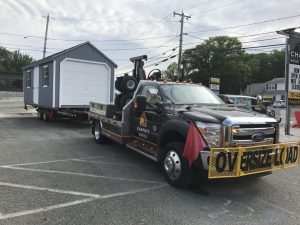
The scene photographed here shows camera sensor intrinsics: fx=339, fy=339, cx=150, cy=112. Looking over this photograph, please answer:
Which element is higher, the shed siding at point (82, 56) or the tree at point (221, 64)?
the tree at point (221, 64)

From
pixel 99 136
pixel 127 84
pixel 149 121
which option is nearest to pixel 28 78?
pixel 99 136

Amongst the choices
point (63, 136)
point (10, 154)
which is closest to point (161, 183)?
point (10, 154)

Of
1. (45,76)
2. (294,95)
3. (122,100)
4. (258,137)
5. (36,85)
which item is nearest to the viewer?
(258,137)

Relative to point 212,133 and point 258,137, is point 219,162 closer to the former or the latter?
point 212,133

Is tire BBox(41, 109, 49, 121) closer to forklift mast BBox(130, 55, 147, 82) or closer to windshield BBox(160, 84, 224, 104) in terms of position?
forklift mast BBox(130, 55, 147, 82)

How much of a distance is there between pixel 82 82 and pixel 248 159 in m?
12.8

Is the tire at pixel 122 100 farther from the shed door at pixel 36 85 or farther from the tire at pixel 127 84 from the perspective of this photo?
the shed door at pixel 36 85

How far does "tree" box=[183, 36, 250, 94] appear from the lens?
245ft

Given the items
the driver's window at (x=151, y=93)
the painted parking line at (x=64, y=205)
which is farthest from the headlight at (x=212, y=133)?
the driver's window at (x=151, y=93)

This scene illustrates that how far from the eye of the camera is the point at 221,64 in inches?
2963

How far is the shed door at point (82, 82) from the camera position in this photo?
16469 mm

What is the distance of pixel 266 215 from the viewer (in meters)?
4.90

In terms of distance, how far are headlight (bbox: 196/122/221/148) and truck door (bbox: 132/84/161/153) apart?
1.49 m

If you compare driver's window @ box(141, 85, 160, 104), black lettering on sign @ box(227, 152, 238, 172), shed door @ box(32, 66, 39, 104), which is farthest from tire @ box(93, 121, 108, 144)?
shed door @ box(32, 66, 39, 104)
